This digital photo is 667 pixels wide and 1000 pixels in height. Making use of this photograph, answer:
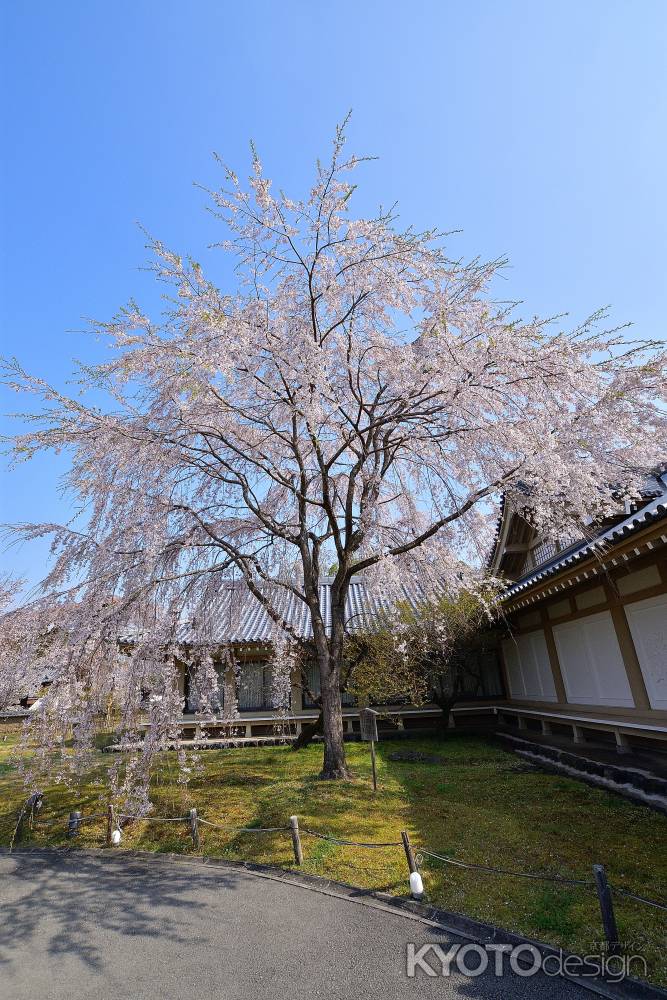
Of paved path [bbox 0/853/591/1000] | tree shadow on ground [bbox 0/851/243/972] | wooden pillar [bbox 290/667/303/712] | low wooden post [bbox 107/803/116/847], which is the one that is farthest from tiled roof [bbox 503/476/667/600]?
wooden pillar [bbox 290/667/303/712]

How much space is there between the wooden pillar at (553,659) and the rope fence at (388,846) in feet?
21.8

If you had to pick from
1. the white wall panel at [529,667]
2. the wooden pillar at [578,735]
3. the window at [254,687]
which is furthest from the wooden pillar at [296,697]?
the wooden pillar at [578,735]

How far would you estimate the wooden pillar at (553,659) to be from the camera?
11.2 metres

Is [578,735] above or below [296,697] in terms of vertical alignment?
below

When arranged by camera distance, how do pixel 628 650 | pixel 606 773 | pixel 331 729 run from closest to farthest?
1. pixel 606 773
2. pixel 628 650
3. pixel 331 729

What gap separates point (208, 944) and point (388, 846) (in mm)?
2614

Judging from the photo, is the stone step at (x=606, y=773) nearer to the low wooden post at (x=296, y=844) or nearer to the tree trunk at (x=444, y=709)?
the tree trunk at (x=444, y=709)

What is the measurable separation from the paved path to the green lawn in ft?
2.05

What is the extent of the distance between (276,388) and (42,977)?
7.56 metres

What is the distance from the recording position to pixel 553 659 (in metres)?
11.6

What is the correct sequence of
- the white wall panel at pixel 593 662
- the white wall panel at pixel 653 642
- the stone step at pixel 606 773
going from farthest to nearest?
the white wall panel at pixel 593 662, the white wall panel at pixel 653 642, the stone step at pixel 606 773

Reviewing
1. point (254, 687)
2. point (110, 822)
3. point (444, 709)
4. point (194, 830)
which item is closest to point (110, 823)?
point (110, 822)

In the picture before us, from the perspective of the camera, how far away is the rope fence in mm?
3773

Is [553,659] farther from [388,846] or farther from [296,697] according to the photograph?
[296,697]
